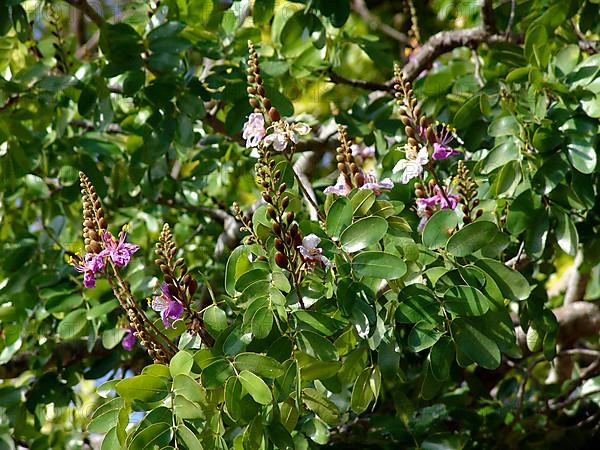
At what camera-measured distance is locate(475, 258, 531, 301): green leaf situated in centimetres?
128

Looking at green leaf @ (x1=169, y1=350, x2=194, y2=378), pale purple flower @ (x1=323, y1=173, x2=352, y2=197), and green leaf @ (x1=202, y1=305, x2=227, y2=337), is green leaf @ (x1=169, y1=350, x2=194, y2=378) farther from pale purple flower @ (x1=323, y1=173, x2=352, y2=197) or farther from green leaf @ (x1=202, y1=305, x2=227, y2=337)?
pale purple flower @ (x1=323, y1=173, x2=352, y2=197)

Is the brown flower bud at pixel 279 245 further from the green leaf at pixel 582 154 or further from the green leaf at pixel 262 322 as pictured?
the green leaf at pixel 582 154

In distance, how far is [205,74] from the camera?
1966mm

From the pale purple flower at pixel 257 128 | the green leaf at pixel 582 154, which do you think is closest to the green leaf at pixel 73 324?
the pale purple flower at pixel 257 128

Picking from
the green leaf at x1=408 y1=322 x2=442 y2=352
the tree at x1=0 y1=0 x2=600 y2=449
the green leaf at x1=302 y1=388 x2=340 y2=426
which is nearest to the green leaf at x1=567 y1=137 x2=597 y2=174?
the tree at x1=0 y1=0 x2=600 y2=449

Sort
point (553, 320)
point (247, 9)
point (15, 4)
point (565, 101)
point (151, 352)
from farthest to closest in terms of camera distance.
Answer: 1. point (247, 9)
2. point (15, 4)
3. point (565, 101)
4. point (553, 320)
5. point (151, 352)

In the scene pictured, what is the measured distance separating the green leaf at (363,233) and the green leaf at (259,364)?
18 cm

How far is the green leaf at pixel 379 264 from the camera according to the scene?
120cm

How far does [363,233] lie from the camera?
1.21m

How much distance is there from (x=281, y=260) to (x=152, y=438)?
26cm

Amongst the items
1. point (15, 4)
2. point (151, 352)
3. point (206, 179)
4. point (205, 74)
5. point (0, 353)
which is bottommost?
point (0, 353)

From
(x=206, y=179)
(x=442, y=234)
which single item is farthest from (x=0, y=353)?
(x=442, y=234)

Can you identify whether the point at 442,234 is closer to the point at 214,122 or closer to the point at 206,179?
the point at 214,122

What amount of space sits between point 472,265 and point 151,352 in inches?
16.8
